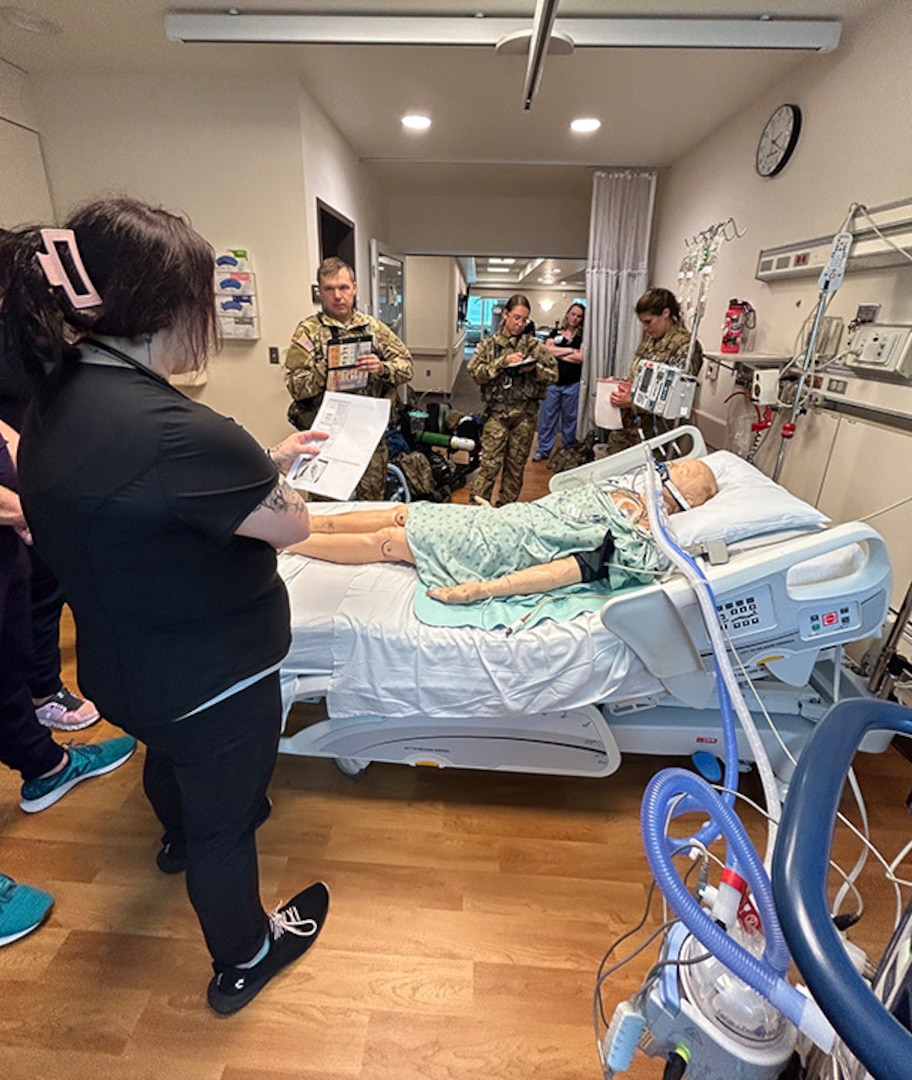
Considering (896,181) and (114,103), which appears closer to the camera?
(896,181)

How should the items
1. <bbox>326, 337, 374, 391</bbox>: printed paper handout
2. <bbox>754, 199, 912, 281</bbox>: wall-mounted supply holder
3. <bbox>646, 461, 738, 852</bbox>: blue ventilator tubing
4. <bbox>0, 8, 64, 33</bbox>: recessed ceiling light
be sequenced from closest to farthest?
<bbox>646, 461, 738, 852</bbox>: blue ventilator tubing, <bbox>754, 199, 912, 281</bbox>: wall-mounted supply holder, <bbox>0, 8, 64, 33</bbox>: recessed ceiling light, <bbox>326, 337, 374, 391</bbox>: printed paper handout

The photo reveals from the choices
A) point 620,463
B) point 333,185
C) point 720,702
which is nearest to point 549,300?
point 333,185

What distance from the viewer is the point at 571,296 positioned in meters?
12.2

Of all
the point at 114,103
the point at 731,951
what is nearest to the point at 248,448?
the point at 731,951

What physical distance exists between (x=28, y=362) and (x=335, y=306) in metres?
2.19

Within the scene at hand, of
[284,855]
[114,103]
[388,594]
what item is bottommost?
[284,855]

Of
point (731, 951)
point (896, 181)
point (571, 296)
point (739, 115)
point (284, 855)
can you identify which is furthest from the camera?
point (571, 296)

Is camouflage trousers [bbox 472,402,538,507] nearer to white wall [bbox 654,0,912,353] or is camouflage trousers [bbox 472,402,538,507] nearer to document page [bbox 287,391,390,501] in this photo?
white wall [bbox 654,0,912,353]

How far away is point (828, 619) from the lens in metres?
1.33

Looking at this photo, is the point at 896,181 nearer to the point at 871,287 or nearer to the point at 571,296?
the point at 871,287

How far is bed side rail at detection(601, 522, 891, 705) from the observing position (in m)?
1.29

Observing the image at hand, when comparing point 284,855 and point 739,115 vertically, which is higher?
point 739,115

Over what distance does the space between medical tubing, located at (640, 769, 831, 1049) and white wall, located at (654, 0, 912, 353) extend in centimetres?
197

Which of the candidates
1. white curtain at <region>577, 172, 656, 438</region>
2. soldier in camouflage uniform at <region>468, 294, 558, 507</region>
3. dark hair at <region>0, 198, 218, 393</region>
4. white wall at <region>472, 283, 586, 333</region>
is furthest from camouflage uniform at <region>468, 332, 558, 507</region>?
white wall at <region>472, 283, 586, 333</region>
